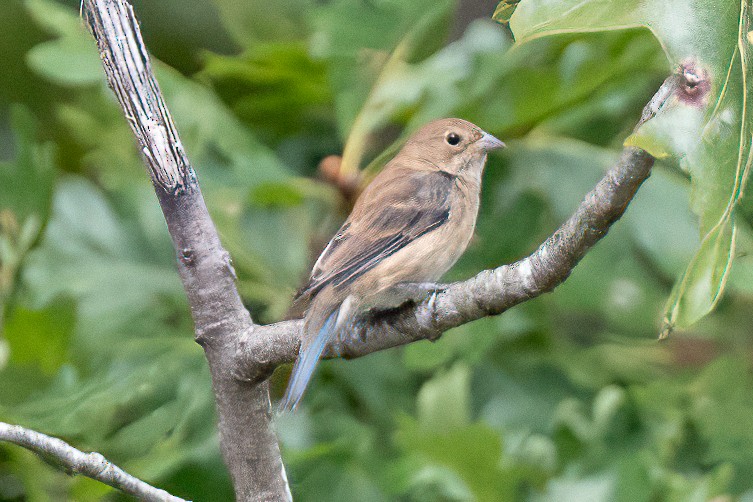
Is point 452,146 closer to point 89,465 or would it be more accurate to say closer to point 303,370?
point 303,370

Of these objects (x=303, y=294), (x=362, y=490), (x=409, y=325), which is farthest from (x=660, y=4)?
(x=362, y=490)

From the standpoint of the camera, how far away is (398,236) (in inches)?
Answer: 49.8

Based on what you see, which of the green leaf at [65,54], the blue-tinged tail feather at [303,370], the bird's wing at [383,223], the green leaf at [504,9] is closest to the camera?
the green leaf at [504,9]

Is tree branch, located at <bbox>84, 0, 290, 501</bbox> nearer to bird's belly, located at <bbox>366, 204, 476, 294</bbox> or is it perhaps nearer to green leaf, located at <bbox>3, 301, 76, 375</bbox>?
bird's belly, located at <bbox>366, 204, 476, 294</bbox>

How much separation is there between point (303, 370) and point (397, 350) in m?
1.13

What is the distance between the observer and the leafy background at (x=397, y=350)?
157 centimetres

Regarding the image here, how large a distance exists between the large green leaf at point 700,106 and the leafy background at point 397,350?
2.67ft

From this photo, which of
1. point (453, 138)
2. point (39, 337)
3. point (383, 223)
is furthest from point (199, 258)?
point (39, 337)

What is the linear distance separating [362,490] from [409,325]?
2.62ft

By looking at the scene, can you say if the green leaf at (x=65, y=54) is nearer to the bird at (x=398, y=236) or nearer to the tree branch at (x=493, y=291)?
the bird at (x=398, y=236)

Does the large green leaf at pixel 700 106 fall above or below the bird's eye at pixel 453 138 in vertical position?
above

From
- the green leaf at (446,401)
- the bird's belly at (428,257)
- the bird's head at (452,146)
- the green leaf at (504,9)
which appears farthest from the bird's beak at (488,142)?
the green leaf at (504,9)

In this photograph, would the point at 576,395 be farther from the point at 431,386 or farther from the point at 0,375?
the point at 0,375

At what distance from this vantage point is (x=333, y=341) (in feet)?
3.10
